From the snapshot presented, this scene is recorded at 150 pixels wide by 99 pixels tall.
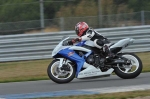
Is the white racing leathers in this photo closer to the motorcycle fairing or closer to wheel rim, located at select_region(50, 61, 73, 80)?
the motorcycle fairing

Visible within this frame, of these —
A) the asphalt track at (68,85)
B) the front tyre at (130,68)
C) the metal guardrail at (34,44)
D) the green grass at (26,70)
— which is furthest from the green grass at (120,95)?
the metal guardrail at (34,44)

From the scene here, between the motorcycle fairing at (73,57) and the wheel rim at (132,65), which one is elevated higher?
the motorcycle fairing at (73,57)

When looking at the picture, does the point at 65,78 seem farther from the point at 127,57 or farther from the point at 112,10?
the point at 112,10

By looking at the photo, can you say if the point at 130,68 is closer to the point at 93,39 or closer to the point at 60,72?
the point at 93,39

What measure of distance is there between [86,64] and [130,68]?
40.4 inches

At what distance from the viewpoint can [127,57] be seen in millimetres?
10281

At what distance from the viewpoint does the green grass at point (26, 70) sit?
12113mm

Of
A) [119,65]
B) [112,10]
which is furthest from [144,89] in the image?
[112,10]

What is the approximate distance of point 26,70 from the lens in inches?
546

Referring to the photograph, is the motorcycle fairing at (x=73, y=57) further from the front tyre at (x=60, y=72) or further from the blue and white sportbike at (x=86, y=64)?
the front tyre at (x=60, y=72)

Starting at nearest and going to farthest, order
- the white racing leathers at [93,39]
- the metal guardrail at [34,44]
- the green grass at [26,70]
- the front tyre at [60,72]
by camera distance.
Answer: the front tyre at [60,72]
the white racing leathers at [93,39]
the green grass at [26,70]
the metal guardrail at [34,44]

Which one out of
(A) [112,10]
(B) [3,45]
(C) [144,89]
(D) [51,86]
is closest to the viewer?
(C) [144,89]

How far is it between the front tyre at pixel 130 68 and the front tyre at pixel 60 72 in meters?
1.10

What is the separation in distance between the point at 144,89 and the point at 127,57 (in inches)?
68.4
